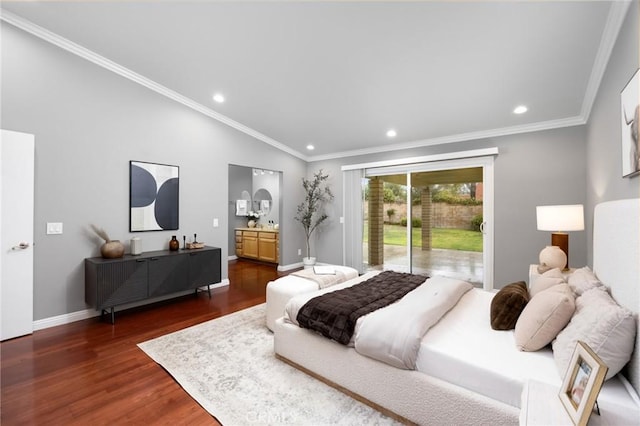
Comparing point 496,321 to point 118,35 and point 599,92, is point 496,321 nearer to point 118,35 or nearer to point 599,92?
point 599,92

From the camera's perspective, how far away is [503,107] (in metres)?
3.51

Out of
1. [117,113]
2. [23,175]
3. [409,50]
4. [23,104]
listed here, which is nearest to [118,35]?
[117,113]

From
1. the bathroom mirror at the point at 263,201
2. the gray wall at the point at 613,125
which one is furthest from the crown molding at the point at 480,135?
the bathroom mirror at the point at 263,201

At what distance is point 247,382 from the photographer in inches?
82.7

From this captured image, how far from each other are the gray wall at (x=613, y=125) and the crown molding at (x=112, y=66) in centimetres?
464

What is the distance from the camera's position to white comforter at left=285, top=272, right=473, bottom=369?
1670 mm

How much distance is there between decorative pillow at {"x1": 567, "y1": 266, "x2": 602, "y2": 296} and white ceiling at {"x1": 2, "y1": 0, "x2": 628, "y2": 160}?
5.86 ft

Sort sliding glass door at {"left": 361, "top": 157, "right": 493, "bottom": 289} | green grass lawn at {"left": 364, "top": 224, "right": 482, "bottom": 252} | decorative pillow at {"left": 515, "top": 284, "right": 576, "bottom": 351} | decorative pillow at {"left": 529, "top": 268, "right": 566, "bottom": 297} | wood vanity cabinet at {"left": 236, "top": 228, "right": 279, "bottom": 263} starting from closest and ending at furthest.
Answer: decorative pillow at {"left": 515, "top": 284, "right": 576, "bottom": 351} → decorative pillow at {"left": 529, "top": 268, "right": 566, "bottom": 297} → sliding glass door at {"left": 361, "top": 157, "right": 493, "bottom": 289} → green grass lawn at {"left": 364, "top": 224, "right": 482, "bottom": 252} → wood vanity cabinet at {"left": 236, "top": 228, "right": 279, "bottom": 263}

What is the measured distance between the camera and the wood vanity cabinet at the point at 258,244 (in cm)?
631

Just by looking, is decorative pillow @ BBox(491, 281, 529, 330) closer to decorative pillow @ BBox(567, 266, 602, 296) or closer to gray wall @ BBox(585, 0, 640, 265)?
decorative pillow @ BBox(567, 266, 602, 296)

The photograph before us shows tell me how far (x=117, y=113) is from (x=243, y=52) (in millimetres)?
1939

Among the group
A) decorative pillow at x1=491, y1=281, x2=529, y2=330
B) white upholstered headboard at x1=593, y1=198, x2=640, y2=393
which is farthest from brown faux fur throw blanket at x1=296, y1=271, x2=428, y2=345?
white upholstered headboard at x1=593, y1=198, x2=640, y2=393

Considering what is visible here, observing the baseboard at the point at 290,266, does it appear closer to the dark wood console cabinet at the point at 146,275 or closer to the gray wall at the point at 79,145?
the dark wood console cabinet at the point at 146,275

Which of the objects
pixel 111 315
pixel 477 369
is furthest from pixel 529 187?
pixel 111 315
